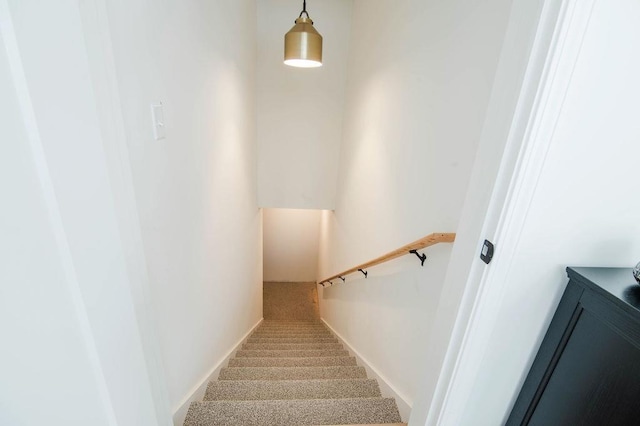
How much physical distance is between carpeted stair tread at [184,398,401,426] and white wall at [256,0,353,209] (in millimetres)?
2667

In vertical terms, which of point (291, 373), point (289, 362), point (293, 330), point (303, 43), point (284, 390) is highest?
point (303, 43)

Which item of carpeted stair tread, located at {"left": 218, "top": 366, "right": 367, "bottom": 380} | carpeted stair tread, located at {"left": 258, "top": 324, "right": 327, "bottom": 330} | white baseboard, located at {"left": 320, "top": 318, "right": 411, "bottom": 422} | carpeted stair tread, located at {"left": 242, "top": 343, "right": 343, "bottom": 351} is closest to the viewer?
white baseboard, located at {"left": 320, "top": 318, "right": 411, "bottom": 422}

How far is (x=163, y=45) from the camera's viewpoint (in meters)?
1.18

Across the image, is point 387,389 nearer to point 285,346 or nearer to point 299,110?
point 285,346

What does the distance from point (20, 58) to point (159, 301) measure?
0.98 metres

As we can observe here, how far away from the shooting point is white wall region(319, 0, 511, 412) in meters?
1.22

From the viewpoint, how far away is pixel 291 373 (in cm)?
216

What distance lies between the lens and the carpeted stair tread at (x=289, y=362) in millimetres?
2377

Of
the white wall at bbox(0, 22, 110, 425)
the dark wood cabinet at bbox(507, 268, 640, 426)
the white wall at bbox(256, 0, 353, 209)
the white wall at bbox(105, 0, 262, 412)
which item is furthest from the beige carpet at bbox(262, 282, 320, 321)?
the white wall at bbox(0, 22, 110, 425)

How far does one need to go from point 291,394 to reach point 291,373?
0.35 meters

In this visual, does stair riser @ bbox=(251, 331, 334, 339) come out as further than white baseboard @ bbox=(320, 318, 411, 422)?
Yes

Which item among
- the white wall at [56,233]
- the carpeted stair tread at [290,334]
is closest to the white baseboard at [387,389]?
the carpeted stair tread at [290,334]

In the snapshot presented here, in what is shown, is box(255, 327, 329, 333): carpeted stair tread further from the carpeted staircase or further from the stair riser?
the carpeted staircase

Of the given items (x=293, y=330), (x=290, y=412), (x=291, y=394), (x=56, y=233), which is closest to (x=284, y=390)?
(x=291, y=394)
